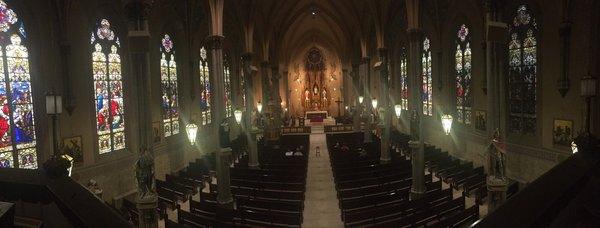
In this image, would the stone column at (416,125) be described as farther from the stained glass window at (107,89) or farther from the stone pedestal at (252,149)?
the stained glass window at (107,89)

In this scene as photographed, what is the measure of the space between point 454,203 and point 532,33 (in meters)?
9.44

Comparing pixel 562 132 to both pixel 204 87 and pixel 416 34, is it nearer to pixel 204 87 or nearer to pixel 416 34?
pixel 416 34

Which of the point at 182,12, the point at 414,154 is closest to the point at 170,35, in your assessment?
the point at 182,12

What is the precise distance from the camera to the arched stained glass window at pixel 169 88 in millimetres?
20531

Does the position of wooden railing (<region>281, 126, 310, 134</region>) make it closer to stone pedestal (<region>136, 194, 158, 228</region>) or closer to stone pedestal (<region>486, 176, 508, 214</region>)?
stone pedestal (<region>136, 194, 158, 228</region>)

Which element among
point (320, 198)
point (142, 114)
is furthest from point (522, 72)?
point (142, 114)

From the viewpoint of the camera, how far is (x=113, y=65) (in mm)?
17000

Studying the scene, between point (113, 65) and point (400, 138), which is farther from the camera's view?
point (400, 138)

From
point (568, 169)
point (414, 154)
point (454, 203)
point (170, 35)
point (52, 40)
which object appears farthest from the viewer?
point (170, 35)

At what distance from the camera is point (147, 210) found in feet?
33.4

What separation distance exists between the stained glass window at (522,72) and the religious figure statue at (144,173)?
53.8 ft

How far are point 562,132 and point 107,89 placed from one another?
65.6 feet

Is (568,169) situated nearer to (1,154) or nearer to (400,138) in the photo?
(1,154)

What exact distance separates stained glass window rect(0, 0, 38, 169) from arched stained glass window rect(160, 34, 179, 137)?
7299mm
